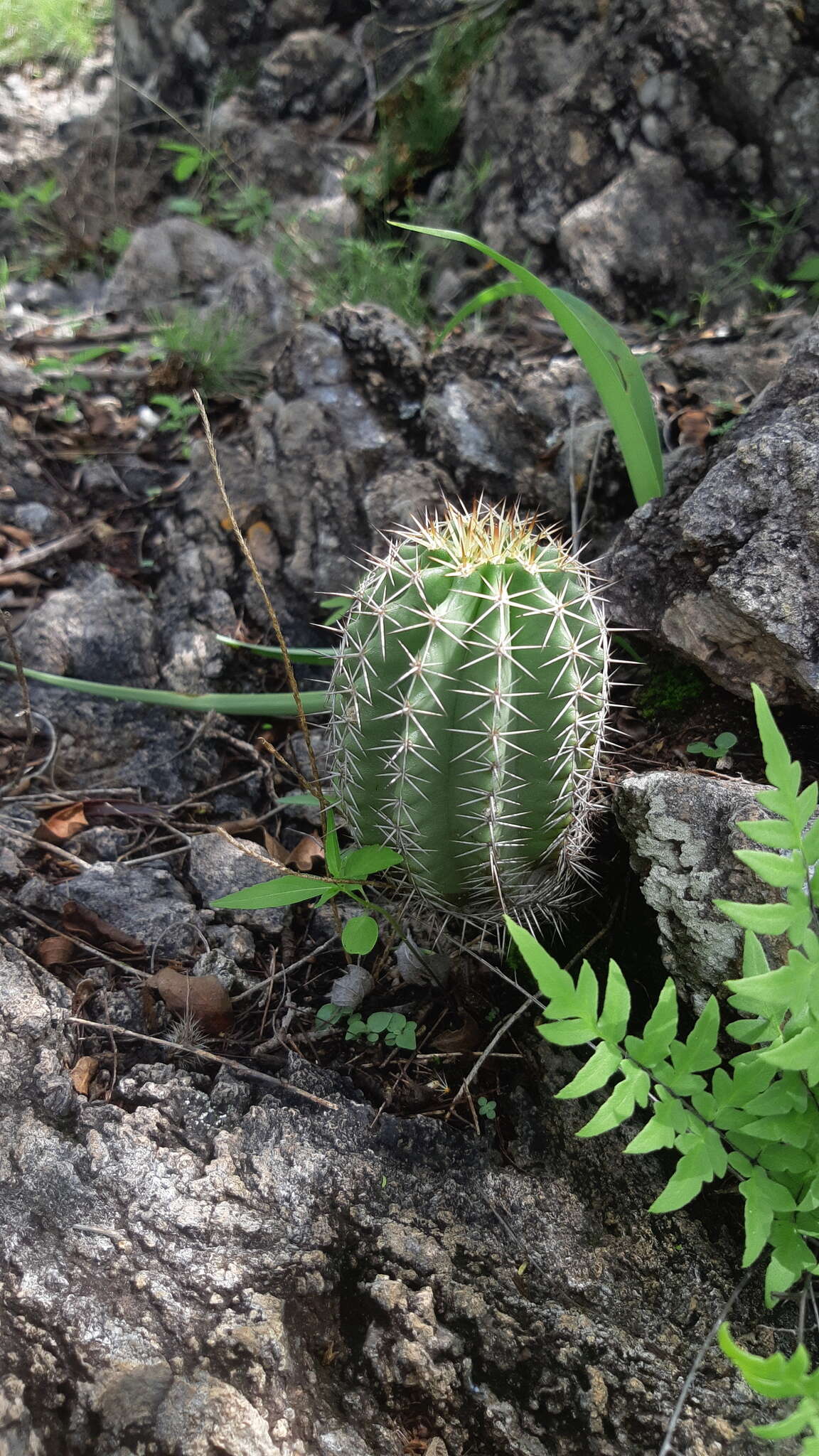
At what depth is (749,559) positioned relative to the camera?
1.98 meters

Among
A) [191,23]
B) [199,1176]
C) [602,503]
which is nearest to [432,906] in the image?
[199,1176]

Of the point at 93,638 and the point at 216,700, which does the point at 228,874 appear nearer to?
the point at 216,700

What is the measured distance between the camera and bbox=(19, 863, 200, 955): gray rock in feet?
7.00

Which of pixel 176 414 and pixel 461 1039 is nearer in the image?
pixel 461 1039

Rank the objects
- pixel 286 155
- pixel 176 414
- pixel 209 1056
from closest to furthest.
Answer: pixel 209 1056
pixel 176 414
pixel 286 155

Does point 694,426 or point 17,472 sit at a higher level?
point 694,426

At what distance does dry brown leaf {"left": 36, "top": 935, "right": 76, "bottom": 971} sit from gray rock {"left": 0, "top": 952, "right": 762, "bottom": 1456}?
A: 0.52ft

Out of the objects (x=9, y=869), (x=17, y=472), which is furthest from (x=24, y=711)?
(x=17, y=472)

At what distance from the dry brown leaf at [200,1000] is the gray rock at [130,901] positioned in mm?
153

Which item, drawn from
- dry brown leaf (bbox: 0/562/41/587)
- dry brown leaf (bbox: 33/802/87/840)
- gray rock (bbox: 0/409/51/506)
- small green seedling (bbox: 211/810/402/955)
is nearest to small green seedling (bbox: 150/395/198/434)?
gray rock (bbox: 0/409/51/506)

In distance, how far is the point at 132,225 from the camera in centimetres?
486

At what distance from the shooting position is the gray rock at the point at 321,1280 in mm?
1314

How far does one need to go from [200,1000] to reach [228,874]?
15.2 inches

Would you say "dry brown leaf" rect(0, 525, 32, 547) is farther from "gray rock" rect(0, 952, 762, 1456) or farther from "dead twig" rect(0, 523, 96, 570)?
"gray rock" rect(0, 952, 762, 1456)
